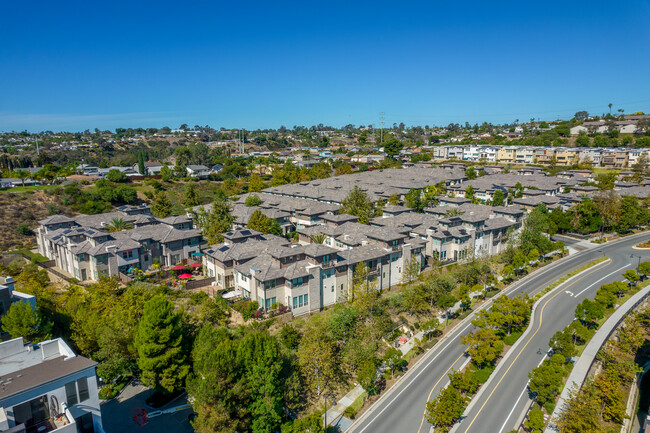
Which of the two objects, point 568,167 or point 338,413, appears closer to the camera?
point 338,413

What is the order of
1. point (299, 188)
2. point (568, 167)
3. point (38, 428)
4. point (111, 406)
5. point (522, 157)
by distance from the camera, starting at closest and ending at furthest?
point (38, 428), point (111, 406), point (299, 188), point (568, 167), point (522, 157)

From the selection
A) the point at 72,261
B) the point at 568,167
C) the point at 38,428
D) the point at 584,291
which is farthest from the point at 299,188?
the point at 568,167

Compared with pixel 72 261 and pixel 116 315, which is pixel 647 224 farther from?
pixel 72 261

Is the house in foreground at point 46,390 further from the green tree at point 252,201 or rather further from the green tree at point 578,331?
the green tree at point 252,201

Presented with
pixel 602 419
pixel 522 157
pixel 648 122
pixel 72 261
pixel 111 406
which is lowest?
pixel 602 419

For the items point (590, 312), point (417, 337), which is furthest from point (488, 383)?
point (590, 312)

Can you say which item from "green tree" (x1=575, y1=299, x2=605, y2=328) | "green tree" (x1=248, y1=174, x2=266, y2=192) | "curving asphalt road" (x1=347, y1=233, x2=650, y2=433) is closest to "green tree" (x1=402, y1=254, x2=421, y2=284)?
"curving asphalt road" (x1=347, y1=233, x2=650, y2=433)
